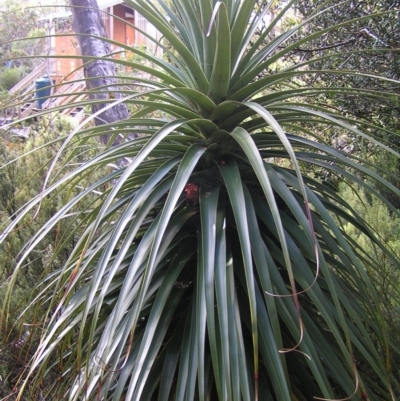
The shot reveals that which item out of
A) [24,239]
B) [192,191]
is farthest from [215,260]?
[24,239]

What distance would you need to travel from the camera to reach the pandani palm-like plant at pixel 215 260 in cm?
105

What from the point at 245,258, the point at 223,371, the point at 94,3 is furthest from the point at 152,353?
the point at 94,3

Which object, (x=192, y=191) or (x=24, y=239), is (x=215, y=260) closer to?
(x=192, y=191)

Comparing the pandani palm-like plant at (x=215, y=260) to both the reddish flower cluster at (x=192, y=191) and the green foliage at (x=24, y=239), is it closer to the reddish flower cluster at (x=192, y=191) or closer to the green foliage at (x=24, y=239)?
the reddish flower cluster at (x=192, y=191)

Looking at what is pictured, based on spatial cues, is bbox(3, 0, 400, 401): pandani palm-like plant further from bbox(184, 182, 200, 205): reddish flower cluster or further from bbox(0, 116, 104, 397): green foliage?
bbox(0, 116, 104, 397): green foliage

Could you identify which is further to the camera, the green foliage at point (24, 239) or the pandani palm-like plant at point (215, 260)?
the green foliage at point (24, 239)

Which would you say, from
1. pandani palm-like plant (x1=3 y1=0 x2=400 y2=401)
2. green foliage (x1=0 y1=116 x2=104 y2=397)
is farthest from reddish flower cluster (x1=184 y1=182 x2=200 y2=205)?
green foliage (x1=0 y1=116 x2=104 y2=397)

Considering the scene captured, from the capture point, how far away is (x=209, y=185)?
4.50 ft

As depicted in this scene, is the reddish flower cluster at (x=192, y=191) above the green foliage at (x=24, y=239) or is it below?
above

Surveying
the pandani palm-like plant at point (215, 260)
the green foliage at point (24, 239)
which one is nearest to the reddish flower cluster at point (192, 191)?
the pandani palm-like plant at point (215, 260)

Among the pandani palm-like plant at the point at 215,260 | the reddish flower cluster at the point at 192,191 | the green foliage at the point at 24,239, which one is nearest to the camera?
the pandani palm-like plant at the point at 215,260

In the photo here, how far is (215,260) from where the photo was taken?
1.15 m

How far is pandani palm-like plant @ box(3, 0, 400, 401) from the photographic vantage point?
1.05m

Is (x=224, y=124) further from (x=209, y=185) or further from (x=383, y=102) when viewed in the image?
(x=383, y=102)
